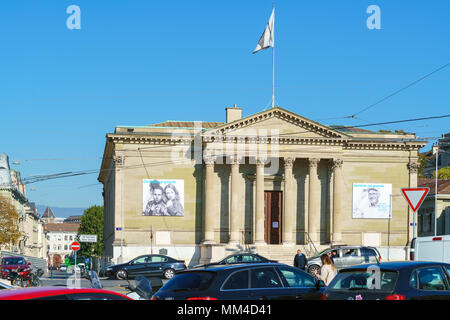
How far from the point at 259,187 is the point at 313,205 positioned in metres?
4.71

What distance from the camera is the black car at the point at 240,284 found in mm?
13516

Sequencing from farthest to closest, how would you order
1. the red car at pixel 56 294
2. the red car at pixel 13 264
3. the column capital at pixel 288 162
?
the column capital at pixel 288 162 < the red car at pixel 13 264 < the red car at pixel 56 294

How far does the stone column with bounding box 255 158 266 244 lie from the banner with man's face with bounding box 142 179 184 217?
19.8 feet

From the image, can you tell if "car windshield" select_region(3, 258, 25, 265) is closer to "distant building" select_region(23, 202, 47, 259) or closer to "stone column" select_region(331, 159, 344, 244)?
"stone column" select_region(331, 159, 344, 244)

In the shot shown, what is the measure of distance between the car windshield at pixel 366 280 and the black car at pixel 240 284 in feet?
3.28

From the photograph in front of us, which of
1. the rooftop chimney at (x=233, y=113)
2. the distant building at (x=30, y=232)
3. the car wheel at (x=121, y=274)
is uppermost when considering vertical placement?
the rooftop chimney at (x=233, y=113)

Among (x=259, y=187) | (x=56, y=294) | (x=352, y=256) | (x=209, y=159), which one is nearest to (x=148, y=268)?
(x=352, y=256)

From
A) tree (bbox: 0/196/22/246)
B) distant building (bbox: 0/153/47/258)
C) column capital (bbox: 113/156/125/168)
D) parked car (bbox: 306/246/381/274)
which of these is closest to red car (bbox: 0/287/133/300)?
parked car (bbox: 306/246/381/274)

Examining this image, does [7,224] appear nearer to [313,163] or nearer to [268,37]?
[313,163]

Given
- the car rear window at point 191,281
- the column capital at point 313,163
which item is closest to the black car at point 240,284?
the car rear window at point 191,281

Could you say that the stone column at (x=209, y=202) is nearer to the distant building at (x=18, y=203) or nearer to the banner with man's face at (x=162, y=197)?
the banner with man's face at (x=162, y=197)

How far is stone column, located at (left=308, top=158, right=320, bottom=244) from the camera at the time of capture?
2247 inches
